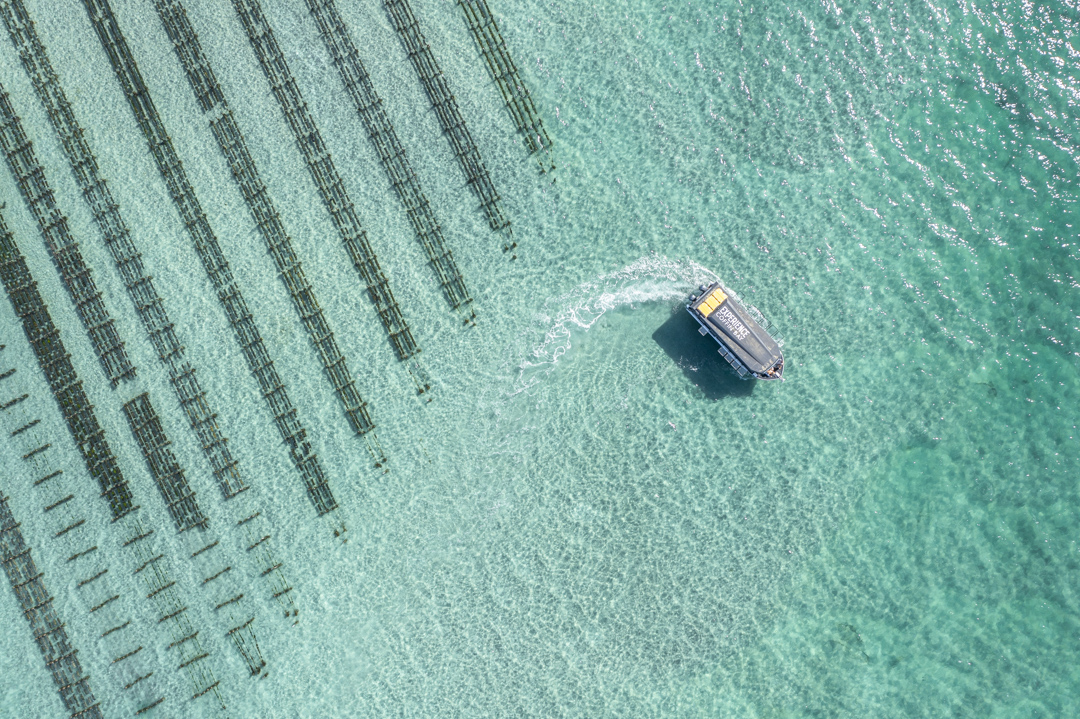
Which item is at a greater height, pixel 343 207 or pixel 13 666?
pixel 343 207

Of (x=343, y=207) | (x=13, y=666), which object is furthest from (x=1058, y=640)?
(x=13, y=666)

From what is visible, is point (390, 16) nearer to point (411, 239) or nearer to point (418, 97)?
point (418, 97)

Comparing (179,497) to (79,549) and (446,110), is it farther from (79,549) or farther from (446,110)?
(446,110)

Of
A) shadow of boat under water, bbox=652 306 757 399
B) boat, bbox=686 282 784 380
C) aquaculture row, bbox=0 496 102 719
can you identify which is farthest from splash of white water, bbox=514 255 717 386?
aquaculture row, bbox=0 496 102 719

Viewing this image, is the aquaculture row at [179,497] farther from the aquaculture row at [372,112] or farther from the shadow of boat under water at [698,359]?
the shadow of boat under water at [698,359]

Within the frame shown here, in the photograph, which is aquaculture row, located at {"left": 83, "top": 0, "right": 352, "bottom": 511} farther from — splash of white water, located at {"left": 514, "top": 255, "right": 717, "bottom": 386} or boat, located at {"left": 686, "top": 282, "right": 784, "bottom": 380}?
boat, located at {"left": 686, "top": 282, "right": 784, "bottom": 380}

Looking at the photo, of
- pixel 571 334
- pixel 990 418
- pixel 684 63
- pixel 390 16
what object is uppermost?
pixel 390 16
